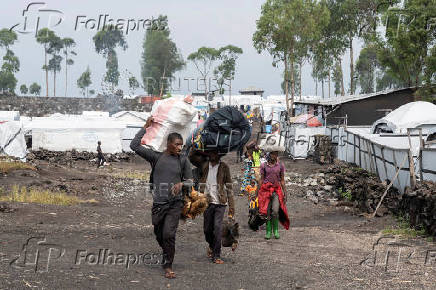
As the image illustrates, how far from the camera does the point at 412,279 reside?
670cm

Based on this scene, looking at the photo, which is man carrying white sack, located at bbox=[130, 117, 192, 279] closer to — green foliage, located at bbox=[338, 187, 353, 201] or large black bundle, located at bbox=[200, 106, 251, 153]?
large black bundle, located at bbox=[200, 106, 251, 153]

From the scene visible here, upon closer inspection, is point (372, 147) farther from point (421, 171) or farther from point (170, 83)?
point (170, 83)

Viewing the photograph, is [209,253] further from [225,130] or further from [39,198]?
[39,198]

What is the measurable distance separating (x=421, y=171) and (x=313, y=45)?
4401cm

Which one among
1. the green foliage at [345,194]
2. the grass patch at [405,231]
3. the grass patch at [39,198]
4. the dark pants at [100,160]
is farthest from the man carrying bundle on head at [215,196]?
the dark pants at [100,160]

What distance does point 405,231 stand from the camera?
10.1m

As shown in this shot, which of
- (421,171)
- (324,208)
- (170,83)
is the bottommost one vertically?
(324,208)

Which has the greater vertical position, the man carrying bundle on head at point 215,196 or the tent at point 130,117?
the tent at point 130,117

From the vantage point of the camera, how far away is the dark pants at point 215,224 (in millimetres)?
7359

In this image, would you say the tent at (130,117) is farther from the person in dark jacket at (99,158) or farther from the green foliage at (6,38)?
the green foliage at (6,38)

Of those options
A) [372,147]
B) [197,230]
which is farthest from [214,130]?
[372,147]

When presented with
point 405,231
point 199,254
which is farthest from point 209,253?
point 405,231

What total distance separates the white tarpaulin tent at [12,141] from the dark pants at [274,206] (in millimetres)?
21761

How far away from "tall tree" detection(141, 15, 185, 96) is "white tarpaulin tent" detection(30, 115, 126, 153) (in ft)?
194
